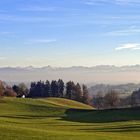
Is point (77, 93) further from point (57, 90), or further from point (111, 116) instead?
point (111, 116)

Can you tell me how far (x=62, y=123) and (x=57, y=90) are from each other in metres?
122

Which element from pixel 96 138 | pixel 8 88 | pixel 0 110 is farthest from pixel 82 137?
pixel 8 88

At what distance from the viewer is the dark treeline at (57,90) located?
172625mm

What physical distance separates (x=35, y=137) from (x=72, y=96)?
143 meters

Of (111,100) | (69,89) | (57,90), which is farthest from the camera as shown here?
(57,90)

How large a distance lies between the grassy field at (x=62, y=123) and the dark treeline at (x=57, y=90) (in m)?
45.9

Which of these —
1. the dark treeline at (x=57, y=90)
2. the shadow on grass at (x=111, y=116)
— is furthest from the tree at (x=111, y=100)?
the shadow on grass at (x=111, y=116)

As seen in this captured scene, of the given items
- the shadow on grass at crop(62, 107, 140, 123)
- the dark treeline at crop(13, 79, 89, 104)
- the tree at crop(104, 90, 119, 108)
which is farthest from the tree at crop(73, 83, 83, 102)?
the shadow on grass at crop(62, 107, 140, 123)

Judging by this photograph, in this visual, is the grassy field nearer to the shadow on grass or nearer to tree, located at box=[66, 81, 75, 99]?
the shadow on grass

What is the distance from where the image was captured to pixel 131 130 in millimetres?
46844

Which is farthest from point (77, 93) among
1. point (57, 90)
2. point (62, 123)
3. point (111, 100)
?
point (62, 123)

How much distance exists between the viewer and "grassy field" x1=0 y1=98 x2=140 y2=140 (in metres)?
33.8

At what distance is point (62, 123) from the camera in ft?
195

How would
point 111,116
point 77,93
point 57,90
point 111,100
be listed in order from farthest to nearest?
point 57,90, point 77,93, point 111,100, point 111,116
